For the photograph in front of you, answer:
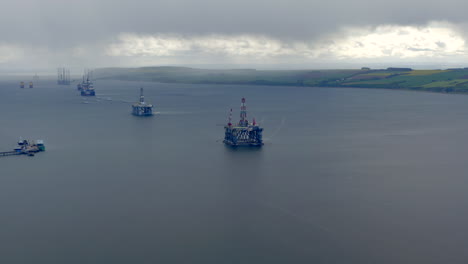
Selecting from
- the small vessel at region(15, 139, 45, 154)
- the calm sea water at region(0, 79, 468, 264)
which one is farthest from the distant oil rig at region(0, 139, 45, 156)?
the calm sea water at region(0, 79, 468, 264)

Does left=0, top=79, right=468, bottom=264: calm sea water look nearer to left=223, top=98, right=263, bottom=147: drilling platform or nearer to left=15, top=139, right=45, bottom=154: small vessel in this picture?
left=223, top=98, right=263, bottom=147: drilling platform

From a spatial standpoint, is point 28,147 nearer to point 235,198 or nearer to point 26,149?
point 26,149

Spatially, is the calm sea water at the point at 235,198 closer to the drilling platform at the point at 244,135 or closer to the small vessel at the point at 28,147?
the drilling platform at the point at 244,135

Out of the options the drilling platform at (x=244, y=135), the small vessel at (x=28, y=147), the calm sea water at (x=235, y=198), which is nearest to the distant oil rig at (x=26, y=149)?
the small vessel at (x=28, y=147)

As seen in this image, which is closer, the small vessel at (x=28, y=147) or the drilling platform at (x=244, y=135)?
the small vessel at (x=28, y=147)

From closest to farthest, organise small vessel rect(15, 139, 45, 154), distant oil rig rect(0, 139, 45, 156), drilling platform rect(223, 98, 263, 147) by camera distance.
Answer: distant oil rig rect(0, 139, 45, 156), small vessel rect(15, 139, 45, 154), drilling platform rect(223, 98, 263, 147)

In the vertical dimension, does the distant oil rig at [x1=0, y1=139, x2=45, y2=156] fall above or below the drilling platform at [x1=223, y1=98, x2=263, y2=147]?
below

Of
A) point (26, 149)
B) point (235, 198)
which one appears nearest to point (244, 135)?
point (235, 198)

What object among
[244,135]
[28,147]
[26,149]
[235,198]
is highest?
[244,135]
